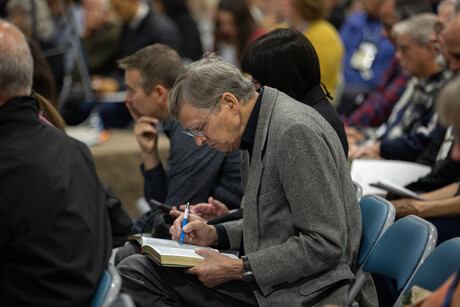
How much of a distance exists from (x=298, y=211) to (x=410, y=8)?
2.93 metres

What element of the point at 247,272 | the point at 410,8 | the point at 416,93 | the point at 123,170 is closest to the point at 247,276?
the point at 247,272

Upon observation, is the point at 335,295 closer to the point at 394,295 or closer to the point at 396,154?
the point at 394,295

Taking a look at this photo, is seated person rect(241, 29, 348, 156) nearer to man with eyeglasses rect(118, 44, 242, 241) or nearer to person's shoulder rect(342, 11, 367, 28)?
man with eyeglasses rect(118, 44, 242, 241)

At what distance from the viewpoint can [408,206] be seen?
8.84ft

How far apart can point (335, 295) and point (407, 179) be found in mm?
1441

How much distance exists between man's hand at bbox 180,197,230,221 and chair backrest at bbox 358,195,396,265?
23.1 inches

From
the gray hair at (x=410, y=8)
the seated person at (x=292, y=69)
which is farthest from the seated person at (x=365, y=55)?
the seated person at (x=292, y=69)

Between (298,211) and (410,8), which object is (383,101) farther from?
(298,211)

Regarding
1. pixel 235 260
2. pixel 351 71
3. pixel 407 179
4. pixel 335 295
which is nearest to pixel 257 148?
pixel 235 260

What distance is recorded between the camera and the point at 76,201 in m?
1.62

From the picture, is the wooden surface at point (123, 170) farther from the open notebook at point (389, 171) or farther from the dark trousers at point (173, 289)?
the dark trousers at point (173, 289)

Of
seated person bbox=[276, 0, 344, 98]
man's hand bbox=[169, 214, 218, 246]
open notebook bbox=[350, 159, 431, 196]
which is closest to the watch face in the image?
man's hand bbox=[169, 214, 218, 246]

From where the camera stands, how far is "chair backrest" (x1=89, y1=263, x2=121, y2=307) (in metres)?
1.62

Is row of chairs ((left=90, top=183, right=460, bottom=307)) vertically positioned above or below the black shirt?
below
